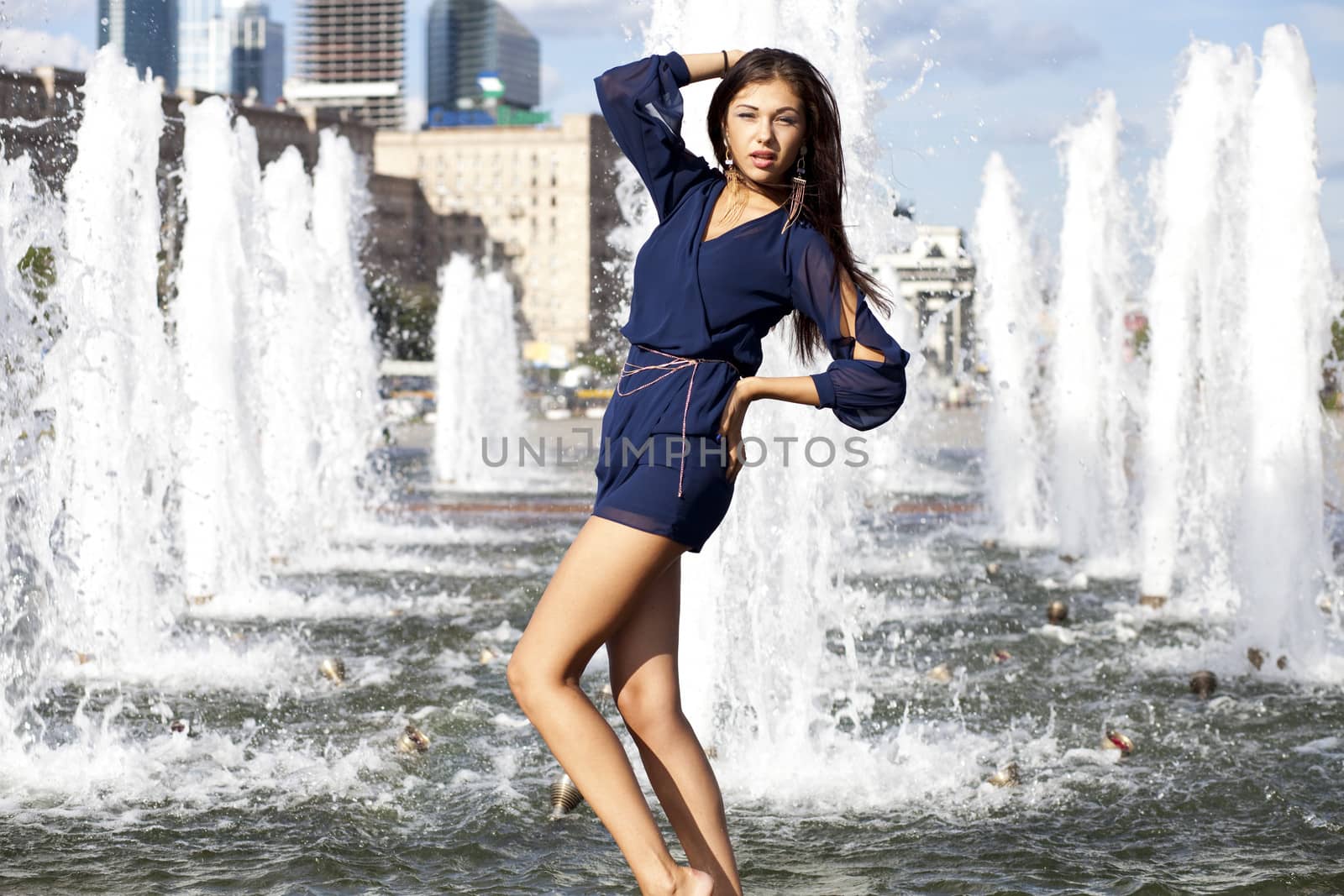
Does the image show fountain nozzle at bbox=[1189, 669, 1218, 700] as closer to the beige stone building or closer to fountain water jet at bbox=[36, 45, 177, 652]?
fountain water jet at bbox=[36, 45, 177, 652]

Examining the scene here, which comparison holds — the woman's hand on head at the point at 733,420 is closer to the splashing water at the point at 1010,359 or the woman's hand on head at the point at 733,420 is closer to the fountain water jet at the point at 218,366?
the fountain water jet at the point at 218,366

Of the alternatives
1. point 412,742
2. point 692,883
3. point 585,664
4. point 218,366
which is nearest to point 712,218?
point 585,664

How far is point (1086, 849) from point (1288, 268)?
4741 millimetres

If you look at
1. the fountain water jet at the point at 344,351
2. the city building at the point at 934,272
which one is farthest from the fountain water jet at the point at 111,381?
the fountain water jet at the point at 344,351

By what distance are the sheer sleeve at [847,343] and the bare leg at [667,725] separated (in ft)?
1.44

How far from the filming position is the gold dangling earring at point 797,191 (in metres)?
2.89

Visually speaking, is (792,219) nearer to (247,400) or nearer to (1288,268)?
(1288,268)

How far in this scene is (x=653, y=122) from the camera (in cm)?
302

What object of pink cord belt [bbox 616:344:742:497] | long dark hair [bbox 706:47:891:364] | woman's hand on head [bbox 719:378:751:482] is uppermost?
long dark hair [bbox 706:47:891:364]

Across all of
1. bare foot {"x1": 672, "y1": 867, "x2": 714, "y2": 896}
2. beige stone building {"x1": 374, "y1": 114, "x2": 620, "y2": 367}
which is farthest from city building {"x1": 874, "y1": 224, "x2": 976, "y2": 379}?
beige stone building {"x1": 374, "y1": 114, "x2": 620, "y2": 367}

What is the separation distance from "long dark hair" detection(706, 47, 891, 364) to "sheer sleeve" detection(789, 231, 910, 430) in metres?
0.07

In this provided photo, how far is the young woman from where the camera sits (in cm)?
277

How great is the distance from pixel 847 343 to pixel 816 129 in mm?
441

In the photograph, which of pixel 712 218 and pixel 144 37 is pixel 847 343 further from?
pixel 144 37
